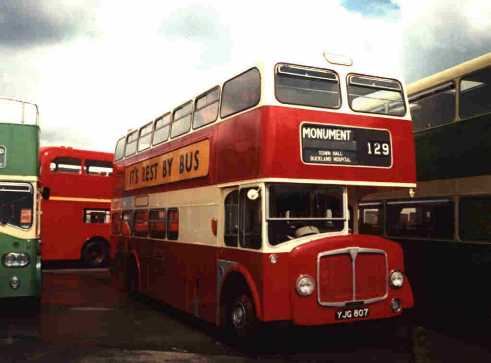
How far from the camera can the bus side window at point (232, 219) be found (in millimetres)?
7656

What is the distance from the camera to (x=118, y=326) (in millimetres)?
9023

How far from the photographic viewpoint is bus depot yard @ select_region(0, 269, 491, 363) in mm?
7008

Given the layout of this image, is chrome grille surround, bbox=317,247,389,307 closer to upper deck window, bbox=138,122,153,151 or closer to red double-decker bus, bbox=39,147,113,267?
upper deck window, bbox=138,122,153,151

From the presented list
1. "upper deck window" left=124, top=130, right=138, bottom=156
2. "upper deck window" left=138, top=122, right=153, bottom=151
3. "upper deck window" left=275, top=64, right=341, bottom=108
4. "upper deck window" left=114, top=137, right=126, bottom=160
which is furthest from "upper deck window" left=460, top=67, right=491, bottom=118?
"upper deck window" left=114, top=137, right=126, bottom=160

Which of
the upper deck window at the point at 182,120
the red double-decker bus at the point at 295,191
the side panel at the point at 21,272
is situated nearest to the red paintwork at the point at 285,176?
the red double-decker bus at the point at 295,191

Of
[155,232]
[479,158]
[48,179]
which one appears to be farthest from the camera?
[48,179]

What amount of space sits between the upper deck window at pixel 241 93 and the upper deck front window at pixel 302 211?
1288 millimetres

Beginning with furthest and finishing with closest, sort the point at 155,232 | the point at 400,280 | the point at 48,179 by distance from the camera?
the point at 48,179
the point at 155,232
the point at 400,280

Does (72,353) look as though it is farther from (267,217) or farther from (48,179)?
(48,179)

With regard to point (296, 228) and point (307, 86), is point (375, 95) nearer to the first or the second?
point (307, 86)

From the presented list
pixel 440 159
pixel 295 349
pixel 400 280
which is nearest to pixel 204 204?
pixel 295 349

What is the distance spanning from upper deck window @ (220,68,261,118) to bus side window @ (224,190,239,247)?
1228 millimetres

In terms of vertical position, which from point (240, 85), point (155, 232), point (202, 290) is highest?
point (240, 85)

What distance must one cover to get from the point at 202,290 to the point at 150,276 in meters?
2.84
